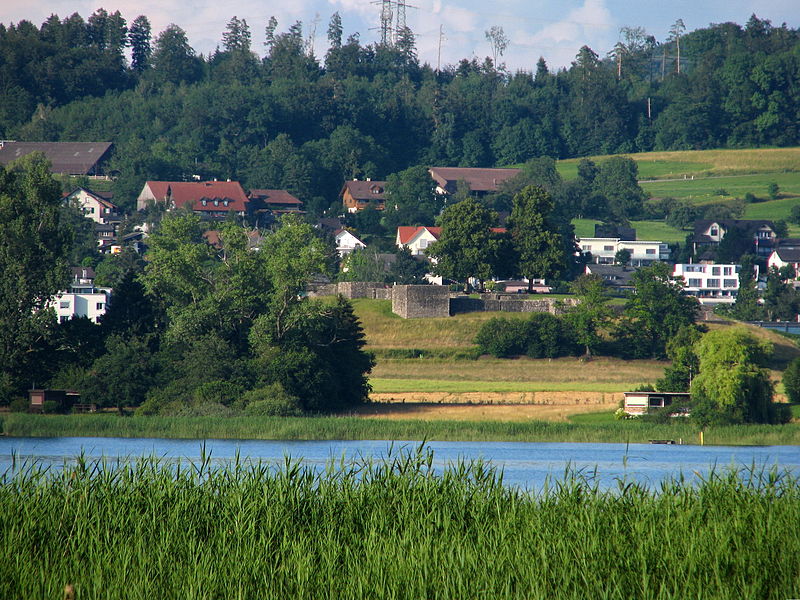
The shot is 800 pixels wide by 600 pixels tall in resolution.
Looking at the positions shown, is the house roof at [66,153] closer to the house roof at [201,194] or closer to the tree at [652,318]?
the house roof at [201,194]

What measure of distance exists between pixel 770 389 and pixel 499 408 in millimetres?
11131

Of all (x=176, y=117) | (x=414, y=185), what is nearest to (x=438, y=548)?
(x=414, y=185)

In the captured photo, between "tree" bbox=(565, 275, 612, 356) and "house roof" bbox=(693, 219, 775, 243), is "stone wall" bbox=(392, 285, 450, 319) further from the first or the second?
"house roof" bbox=(693, 219, 775, 243)

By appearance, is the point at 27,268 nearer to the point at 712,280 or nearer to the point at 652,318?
the point at 652,318

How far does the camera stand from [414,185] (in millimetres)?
123500

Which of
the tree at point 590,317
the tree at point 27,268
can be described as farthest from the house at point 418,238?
the tree at point 27,268

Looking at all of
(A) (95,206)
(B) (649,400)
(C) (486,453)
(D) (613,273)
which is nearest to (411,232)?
(D) (613,273)

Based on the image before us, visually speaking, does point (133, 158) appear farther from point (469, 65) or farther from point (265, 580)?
point (265, 580)

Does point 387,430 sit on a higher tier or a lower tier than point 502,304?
lower

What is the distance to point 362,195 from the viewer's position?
129375 millimetres

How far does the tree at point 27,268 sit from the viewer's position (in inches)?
1950

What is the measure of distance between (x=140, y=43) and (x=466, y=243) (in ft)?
402

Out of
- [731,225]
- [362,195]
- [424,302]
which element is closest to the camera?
[424,302]

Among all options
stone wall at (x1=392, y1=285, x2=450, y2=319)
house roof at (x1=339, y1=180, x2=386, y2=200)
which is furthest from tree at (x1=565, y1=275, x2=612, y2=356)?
house roof at (x1=339, y1=180, x2=386, y2=200)
